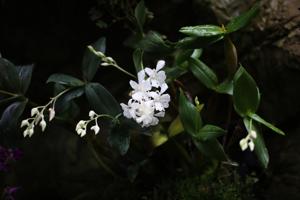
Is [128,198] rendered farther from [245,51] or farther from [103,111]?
[245,51]

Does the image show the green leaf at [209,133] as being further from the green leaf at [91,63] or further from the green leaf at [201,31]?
the green leaf at [91,63]

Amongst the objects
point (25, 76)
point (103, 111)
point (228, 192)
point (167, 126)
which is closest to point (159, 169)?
point (167, 126)

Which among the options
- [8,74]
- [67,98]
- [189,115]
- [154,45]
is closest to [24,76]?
[8,74]

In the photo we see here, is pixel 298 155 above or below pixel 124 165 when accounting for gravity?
above

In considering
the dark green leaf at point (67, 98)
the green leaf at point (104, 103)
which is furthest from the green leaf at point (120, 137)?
the dark green leaf at point (67, 98)

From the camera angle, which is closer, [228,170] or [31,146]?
[228,170]

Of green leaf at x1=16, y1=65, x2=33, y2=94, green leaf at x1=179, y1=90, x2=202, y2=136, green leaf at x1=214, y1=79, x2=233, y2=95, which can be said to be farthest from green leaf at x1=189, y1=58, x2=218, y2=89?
green leaf at x1=16, y1=65, x2=33, y2=94

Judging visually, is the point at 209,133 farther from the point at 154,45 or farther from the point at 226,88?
the point at 154,45
